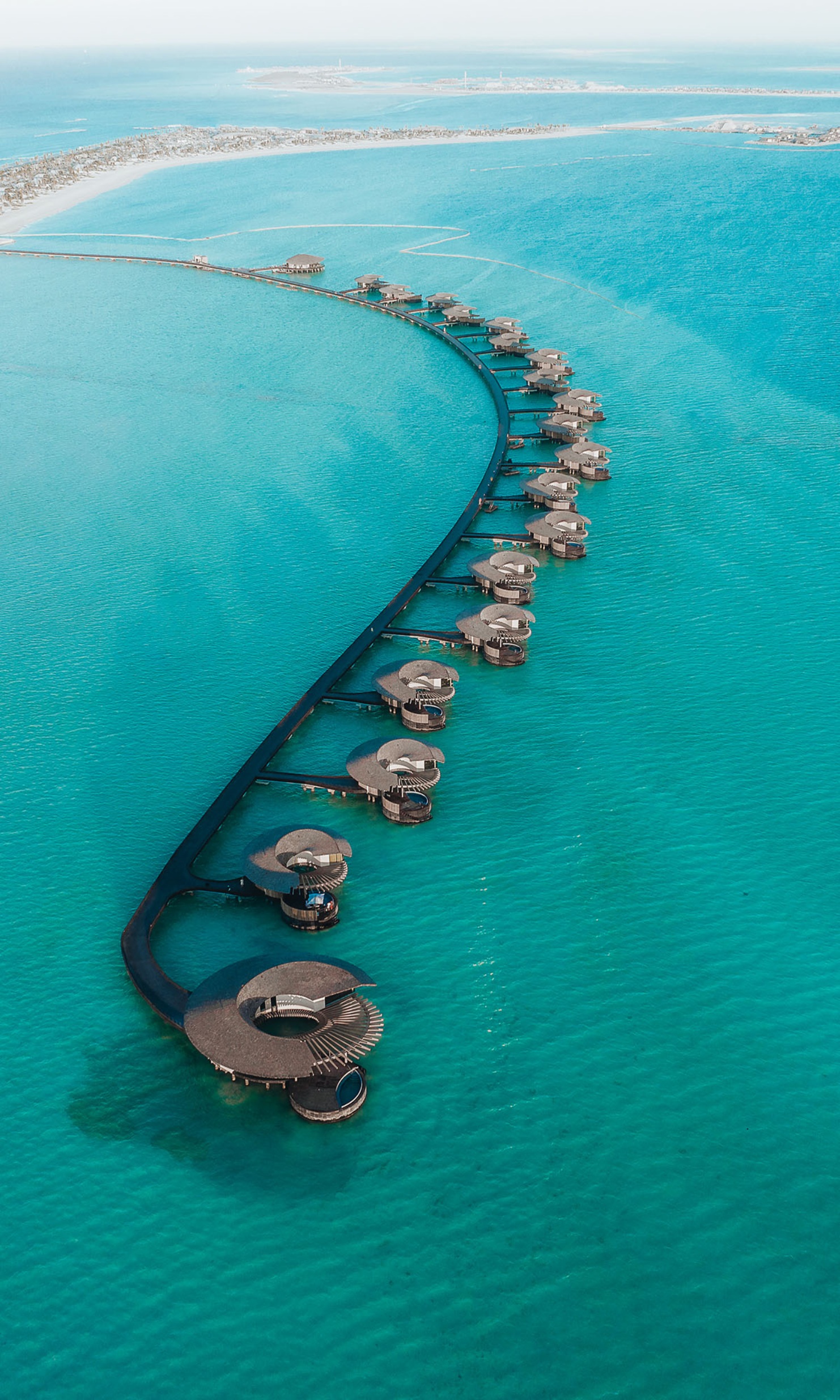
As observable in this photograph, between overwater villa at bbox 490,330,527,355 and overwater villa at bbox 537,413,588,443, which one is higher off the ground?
overwater villa at bbox 490,330,527,355

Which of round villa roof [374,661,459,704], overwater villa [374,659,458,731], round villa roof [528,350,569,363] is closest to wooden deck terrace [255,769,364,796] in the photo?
overwater villa [374,659,458,731]

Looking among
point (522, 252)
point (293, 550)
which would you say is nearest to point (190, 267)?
point (522, 252)

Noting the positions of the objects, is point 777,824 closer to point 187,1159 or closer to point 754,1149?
point 754,1149

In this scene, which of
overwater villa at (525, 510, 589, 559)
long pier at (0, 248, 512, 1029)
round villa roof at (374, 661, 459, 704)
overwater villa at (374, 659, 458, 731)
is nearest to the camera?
long pier at (0, 248, 512, 1029)

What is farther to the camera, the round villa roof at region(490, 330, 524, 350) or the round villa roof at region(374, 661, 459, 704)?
the round villa roof at region(490, 330, 524, 350)

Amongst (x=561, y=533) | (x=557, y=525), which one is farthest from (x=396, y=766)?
→ (x=557, y=525)

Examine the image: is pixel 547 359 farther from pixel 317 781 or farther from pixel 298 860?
pixel 298 860

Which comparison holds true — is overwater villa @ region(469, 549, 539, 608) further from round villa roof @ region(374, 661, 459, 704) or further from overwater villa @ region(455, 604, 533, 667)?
round villa roof @ region(374, 661, 459, 704)
